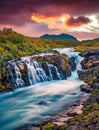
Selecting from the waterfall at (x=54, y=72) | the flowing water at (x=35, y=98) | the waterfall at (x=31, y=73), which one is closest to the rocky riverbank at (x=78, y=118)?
the flowing water at (x=35, y=98)

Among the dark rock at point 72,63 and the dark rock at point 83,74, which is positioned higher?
the dark rock at point 72,63

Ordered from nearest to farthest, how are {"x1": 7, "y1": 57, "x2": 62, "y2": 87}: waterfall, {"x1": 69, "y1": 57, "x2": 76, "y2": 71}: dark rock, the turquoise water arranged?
the turquoise water
{"x1": 7, "y1": 57, "x2": 62, "y2": 87}: waterfall
{"x1": 69, "y1": 57, "x2": 76, "y2": 71}: dark rock

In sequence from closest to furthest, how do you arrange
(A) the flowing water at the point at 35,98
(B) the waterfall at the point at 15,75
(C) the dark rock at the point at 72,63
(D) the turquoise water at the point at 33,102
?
1. (D) the turquoise water at the point at 33,102
2. (A) the flowing water at the point at 35,98
3. (B) the waterfall at the point at 15,75
4. (C) the dark rock at the point at 72,63

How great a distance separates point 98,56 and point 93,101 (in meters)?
69.8

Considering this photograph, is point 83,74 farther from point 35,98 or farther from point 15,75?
point 35,98

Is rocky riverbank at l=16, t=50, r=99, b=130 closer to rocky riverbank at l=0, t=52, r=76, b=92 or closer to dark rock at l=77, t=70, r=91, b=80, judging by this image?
dark rock at l=77, t=70, r=91, b=80

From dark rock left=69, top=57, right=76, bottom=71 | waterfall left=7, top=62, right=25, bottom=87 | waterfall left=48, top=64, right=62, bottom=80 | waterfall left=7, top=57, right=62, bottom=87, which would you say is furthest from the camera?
dark rock left=69, top=57, right=76, bottom=71

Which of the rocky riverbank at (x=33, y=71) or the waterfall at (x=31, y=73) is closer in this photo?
the rocky riverbank at (x=33, y=71)

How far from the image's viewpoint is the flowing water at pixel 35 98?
167 feet

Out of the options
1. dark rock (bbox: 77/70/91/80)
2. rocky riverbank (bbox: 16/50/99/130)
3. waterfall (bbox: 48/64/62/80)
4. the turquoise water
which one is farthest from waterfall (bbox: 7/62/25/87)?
dark rock (bbox: 77/70/91/80)

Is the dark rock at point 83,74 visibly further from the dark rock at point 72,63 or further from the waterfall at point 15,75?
the waterfall at point 15,75

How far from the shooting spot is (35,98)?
6788 cm

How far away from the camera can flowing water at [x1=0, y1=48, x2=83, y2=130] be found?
50812 mm

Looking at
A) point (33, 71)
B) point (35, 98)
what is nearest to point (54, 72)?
point (33, 71)
